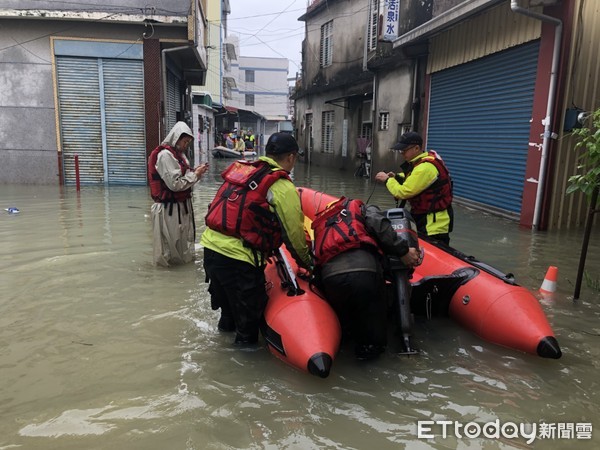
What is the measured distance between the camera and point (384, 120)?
52.7ft

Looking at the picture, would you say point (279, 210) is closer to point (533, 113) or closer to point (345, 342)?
point (345, 342)

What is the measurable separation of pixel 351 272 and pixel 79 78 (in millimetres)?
11773

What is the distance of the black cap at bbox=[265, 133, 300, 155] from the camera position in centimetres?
360

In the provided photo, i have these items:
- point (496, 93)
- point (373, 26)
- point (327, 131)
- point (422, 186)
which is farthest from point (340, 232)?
point (327, 131)

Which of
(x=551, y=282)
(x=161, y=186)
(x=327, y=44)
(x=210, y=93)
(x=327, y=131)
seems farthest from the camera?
(x=210, y=93)

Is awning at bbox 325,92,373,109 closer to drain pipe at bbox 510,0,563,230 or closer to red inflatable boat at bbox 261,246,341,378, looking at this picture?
drain pipe at bbox 510,0,563,230

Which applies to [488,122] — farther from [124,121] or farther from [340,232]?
[124,121]

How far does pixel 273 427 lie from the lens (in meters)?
2.84

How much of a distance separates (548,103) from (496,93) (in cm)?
193

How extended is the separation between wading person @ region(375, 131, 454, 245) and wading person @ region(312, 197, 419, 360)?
4.16 feet

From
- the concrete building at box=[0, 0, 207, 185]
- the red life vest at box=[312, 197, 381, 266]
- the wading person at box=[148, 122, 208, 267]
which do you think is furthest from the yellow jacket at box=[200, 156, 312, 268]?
the concrete building at box=[0, 0, 207, 185]

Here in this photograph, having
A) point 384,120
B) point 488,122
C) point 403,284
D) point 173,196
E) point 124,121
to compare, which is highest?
point 384,120

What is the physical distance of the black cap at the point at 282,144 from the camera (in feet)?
11.8

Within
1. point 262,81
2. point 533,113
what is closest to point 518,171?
point 533,113
